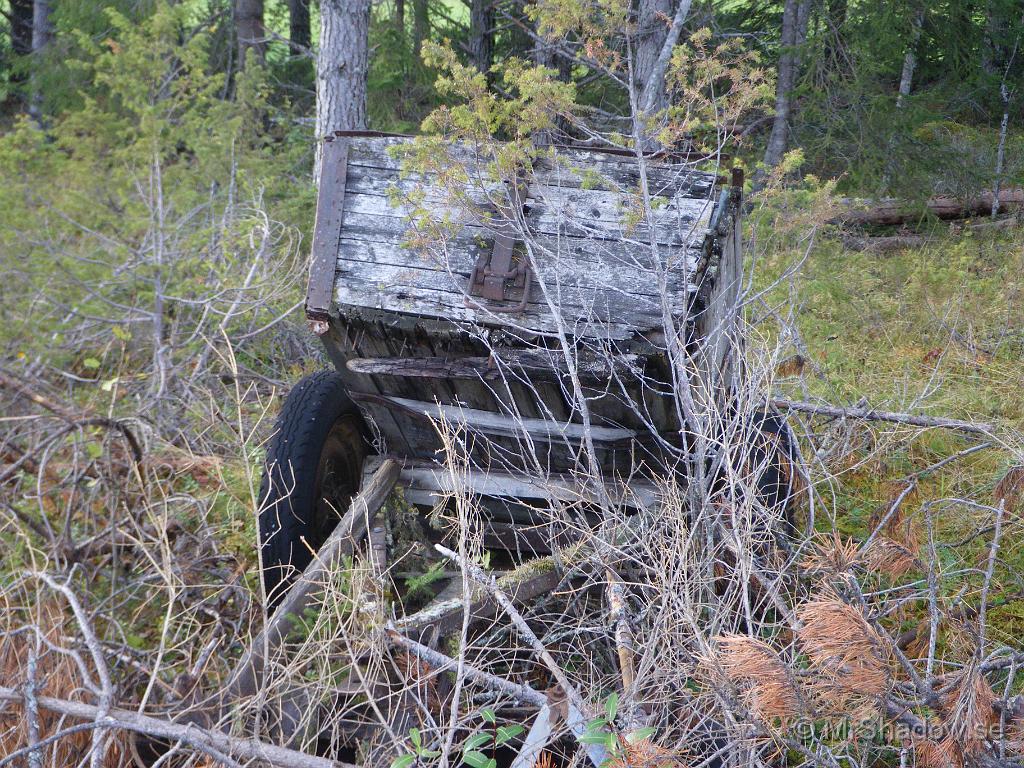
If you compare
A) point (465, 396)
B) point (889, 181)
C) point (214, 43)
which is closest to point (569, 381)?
point (465, 396)

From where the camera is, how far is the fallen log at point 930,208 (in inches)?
363

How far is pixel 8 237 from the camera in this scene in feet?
20.9

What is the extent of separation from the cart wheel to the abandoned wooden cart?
11 mm

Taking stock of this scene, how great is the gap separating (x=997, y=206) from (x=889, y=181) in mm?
1251

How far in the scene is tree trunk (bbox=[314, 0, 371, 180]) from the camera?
7.75 metres

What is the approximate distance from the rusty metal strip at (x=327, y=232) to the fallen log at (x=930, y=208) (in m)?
6.94

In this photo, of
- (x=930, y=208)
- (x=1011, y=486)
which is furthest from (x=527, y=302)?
(x=930, y=208)

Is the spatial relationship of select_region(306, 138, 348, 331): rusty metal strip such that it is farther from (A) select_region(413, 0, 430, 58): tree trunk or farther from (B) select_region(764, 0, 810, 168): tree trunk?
(A) select_region(413, 0, 430, 58): tree trunk

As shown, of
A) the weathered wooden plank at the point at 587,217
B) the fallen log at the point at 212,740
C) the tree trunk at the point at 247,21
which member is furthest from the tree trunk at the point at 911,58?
the fallen log at the point at 212,740

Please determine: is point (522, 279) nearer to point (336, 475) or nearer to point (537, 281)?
point (537, 281)

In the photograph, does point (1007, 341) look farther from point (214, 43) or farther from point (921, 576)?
point (214, 43)

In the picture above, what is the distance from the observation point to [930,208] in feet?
30.5

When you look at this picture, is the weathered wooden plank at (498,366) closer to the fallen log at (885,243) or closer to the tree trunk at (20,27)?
the fallen log at (885,243)

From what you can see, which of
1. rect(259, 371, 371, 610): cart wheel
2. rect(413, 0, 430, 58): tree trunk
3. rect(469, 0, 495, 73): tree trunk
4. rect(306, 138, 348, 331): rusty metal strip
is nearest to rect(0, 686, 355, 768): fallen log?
rect(259, 371, 371, 610): cart wheel
